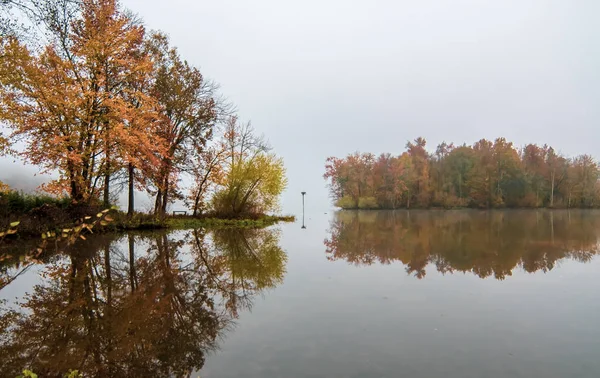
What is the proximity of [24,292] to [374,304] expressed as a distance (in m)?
6.64

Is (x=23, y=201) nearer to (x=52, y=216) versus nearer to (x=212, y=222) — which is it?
(x=52, y=216)

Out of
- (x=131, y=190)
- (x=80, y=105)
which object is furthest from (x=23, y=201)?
(x=131, y=190)

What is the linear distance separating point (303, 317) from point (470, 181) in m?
64.0

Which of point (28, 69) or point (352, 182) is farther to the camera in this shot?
point (352, 182)

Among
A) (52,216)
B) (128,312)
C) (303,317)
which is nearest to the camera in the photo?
(303,317)

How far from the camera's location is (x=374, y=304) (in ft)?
20.2

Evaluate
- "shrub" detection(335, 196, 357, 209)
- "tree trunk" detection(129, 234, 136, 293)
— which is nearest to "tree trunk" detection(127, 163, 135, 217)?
"tree trunk" detection(129, 234, 136, 293)

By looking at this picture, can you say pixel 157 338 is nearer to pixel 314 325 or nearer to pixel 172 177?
pixel 314 325

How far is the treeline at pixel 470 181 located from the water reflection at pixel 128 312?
2034 inches

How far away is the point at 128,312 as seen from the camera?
5766 millimetres

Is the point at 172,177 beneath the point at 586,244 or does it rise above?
above

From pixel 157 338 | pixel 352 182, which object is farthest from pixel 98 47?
pixel 352 182

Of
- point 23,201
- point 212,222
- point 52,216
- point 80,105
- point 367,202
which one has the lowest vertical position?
point 212,222

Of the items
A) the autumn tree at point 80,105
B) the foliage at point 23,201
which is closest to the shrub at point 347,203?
the autumn tree at point 80,105
